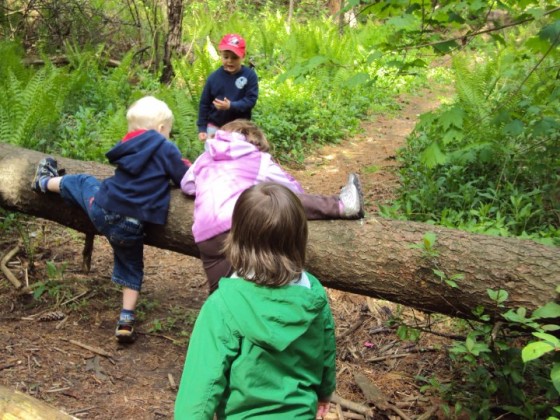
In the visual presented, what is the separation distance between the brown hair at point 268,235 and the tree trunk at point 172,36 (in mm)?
7236

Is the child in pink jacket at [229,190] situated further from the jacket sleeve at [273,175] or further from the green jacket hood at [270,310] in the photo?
the green jacket hood at [270,310]

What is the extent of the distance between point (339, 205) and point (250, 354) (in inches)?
54.3

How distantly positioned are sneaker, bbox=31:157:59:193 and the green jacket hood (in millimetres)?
2205

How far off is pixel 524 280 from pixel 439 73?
1099 centimetres

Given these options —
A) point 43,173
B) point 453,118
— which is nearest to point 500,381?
point 453,118

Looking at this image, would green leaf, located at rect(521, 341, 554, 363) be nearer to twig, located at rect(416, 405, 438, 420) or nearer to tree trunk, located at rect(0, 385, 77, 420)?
twig, located at rect(416, 405, 438, 420)

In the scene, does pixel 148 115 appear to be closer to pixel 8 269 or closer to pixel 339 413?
pixel 8 269

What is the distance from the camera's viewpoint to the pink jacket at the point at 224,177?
Answer: 10.1 ft

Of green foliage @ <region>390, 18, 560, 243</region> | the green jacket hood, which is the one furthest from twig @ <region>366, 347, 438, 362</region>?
the green jacket hood

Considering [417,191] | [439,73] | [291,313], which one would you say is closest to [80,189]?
[291,313]

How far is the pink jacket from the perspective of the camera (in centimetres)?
308

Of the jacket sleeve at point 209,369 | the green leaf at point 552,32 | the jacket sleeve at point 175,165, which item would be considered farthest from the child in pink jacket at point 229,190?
the green leaf at point 552,32

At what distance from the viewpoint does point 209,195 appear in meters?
3.15

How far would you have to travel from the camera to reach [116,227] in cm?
352
